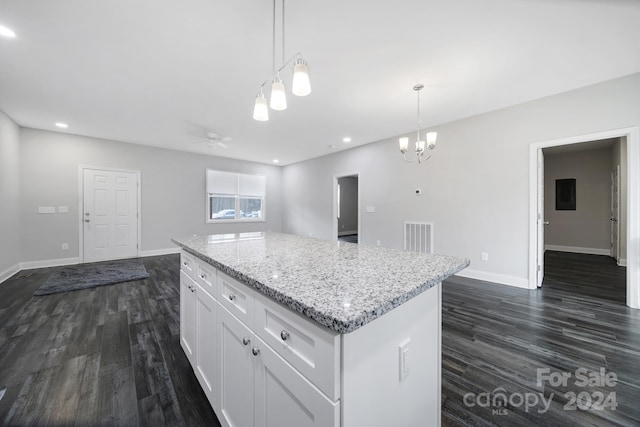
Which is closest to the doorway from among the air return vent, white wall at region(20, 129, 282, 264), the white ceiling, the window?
the window

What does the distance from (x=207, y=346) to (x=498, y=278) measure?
3.95 meters

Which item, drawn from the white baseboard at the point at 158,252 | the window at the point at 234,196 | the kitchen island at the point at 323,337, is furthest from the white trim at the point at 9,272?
the kitchen island at the point at 323,337

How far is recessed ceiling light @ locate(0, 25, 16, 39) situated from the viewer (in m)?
1.94

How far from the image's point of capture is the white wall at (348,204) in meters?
10.1

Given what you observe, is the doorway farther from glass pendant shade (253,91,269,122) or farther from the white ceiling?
glass pendant shade (253,91,269,122)

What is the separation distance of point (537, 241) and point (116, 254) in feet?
25.2

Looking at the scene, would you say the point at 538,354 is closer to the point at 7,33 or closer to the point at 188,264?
the point at 188,264

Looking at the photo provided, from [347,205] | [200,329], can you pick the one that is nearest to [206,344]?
[200,329]

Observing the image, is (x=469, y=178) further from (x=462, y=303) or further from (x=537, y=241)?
(x=462, y=303)

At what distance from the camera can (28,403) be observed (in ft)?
4.70

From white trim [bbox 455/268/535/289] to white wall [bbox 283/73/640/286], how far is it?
0.01 m

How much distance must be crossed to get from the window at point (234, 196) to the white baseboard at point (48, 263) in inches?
106

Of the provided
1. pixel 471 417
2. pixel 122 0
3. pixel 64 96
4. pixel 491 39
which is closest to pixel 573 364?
pixel 471 417

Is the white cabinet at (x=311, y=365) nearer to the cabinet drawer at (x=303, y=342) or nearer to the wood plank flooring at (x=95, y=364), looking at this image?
the cabinet drawer at (x=303, y=342)
